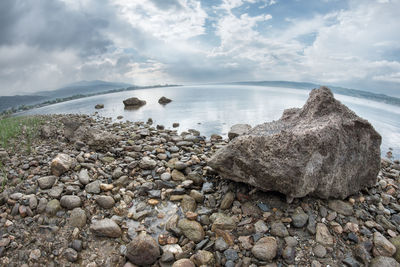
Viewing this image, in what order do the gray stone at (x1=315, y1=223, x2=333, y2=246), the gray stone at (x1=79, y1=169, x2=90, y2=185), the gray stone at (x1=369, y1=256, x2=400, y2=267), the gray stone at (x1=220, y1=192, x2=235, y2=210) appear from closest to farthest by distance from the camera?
the gray stone at (x1=369, y1=256, x2=400, y2=267) < the gray stone at (x1=315, y1=223, x2=333, y2=246) < the gray stone at (x1=220, y1=192, x2=235, y2=210) < the gray stone at (x1=79, y1=169, x2=90, y2=185)

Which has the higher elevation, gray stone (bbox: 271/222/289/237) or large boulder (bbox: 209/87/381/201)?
large boulder (bbox: 209/87/381/201)

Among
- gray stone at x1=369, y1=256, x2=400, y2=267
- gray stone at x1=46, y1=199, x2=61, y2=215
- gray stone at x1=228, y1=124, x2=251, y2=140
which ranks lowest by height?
gray stone at x1=369, y1=256, x2=400, y2=267

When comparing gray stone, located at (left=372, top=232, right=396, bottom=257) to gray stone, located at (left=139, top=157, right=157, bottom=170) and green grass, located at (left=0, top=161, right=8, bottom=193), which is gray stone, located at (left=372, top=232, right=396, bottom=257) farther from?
green grass, located at (left=0, top=161, right=8, bottom=193)

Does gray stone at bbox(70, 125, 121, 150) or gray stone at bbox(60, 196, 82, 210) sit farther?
gray stone at bbox(70, 125, 121, 150)

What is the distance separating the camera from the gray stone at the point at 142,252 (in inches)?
117

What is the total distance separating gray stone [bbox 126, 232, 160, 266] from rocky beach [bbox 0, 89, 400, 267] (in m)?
0.01

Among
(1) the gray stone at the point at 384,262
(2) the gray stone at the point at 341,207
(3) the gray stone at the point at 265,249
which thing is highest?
(2) the gray stone at the point at 341,207

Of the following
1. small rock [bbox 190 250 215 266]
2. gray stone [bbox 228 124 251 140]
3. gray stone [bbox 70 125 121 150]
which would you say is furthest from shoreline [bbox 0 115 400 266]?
gray stone [bbox 228 124 251 140]

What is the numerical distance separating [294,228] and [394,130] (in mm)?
14527

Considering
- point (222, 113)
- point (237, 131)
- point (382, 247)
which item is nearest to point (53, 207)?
point (382, 247)

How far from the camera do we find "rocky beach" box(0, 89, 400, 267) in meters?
3.03

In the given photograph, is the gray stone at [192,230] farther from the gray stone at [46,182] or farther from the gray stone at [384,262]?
the gray stone at [46,182]

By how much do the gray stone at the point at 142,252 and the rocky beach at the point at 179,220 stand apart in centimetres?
1

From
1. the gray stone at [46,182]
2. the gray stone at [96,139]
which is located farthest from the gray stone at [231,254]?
the gray stone at [96,139]
